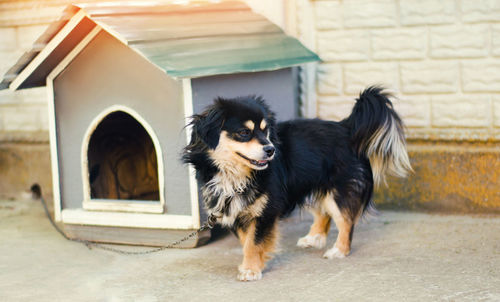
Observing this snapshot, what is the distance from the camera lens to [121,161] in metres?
6.12

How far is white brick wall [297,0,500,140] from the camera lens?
5434 millimetres

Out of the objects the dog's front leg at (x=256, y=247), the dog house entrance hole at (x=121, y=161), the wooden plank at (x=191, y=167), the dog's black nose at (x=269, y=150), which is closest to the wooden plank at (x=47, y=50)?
the dog house entrance hole at (x=121, y=161)

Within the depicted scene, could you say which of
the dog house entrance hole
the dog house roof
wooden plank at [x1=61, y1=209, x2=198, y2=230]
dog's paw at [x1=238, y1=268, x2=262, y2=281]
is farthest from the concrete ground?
the dog house roof

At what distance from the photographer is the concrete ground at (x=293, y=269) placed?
157 inches

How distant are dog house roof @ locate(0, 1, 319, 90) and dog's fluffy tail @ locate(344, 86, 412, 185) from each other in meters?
0.87

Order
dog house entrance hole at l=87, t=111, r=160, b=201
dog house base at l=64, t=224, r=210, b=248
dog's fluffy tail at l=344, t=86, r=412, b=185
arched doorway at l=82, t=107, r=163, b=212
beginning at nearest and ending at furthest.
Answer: dog's fluffy tail at l=344, t=86, r=412, b=185, dog house base at l=64, t=224, r=210, b=248, arched doorway at l=82, t=107, r=163, b=212, dog house entrance hole at l=87, t=111, r=160, b=201

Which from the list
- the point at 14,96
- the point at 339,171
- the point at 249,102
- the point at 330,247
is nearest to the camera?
the point at 249,102

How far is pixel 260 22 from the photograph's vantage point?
19.0ft

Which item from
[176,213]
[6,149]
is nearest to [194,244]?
[176,213]

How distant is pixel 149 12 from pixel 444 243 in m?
2.83

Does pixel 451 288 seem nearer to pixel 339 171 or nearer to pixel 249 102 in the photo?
pixel 339 171

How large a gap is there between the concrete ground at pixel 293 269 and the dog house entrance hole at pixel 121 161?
24.6 inches

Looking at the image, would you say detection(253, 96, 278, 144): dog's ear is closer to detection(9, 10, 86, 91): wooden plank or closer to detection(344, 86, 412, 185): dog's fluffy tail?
detection(344, 86, 412, 185): dog's fluffy tail

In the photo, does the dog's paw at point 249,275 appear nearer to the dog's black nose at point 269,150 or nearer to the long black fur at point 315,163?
the long black fur at point 315,163
